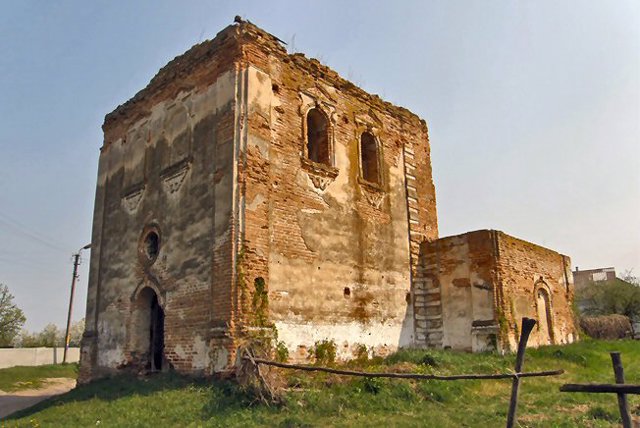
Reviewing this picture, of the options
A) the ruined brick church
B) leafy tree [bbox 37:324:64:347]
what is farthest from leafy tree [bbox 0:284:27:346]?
the ruined brick church

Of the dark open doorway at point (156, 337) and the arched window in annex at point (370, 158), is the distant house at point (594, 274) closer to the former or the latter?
the arched window in annex at point (370, 158)

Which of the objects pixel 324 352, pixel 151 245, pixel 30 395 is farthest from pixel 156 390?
pixel 30 395

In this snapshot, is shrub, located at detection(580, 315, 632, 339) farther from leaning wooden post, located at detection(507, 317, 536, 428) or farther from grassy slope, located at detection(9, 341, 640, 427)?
leaning wooden post, located at detection(507, 317, 536, 428)

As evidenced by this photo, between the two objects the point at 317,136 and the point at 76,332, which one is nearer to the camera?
the point at 317,136

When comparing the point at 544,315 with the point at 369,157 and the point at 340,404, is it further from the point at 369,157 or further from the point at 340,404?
the point at 340,404

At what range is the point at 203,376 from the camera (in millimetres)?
9570

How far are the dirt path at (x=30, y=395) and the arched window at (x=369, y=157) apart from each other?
9.97 m

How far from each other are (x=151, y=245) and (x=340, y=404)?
19.8 feet

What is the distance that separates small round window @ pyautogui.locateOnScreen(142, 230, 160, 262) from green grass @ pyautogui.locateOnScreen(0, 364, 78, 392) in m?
8.97

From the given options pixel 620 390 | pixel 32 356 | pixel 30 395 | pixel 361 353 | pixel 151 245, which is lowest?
pixel 30 395

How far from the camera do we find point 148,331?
40.0ft

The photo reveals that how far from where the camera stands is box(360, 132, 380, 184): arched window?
1366 cm

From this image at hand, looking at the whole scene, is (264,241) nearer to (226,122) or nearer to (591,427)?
(226,122)

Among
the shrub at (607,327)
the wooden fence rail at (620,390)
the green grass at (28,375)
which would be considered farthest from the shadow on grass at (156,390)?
the shrub at (607,327)
